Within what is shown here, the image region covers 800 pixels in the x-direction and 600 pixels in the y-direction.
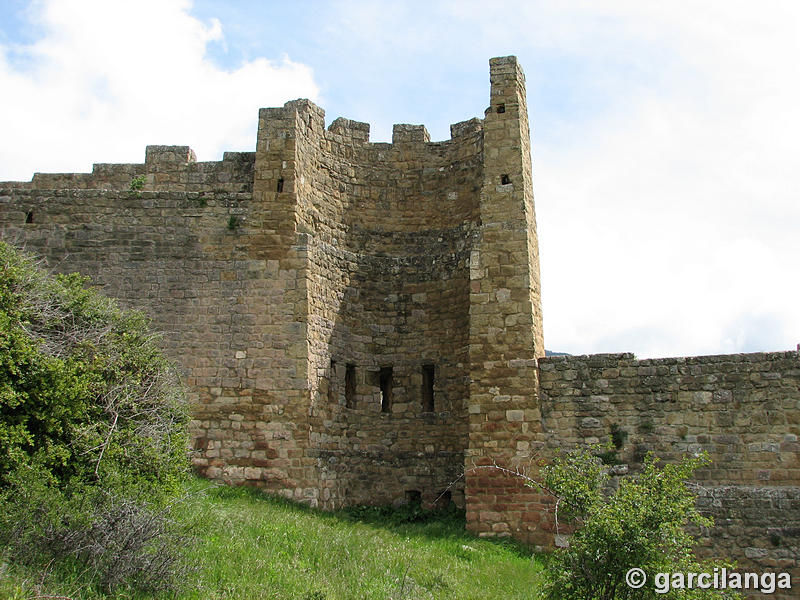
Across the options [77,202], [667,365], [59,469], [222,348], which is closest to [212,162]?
[77,202]

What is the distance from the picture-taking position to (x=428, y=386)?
14180 millimetres

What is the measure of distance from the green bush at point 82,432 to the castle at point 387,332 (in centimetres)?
272

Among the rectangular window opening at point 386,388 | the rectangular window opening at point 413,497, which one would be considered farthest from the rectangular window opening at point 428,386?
the rectangular window opening at point 413,497

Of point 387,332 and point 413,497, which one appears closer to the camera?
point 413,497

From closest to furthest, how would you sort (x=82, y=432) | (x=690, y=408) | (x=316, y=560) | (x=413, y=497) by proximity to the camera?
(x=82, y=432)
(x=316, y=560)
(x=690, y=408)
(x=413, y=497)

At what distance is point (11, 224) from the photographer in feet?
45.2

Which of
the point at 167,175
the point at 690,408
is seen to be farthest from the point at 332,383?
the point at 690,408

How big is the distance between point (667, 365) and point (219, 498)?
7596mm

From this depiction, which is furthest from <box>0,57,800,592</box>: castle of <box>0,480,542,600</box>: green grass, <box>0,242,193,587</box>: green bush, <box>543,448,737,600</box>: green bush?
<box>543,448,737,600</box>: green bush

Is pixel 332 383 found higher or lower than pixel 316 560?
higher

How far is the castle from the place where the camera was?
11.9m

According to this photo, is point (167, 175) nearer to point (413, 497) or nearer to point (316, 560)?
point (413, 497)

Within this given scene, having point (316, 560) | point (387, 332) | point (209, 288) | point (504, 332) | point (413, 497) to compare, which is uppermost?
point (209, 288)

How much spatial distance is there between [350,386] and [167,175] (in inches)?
211
